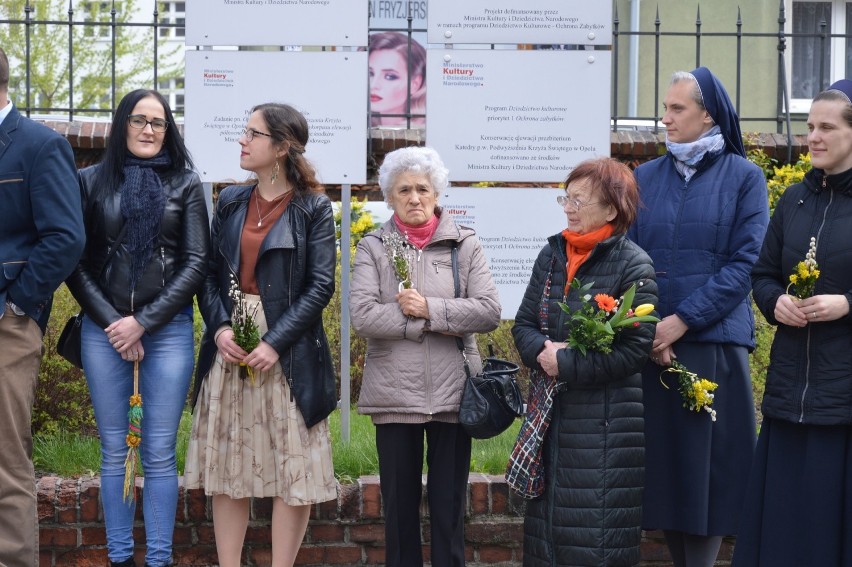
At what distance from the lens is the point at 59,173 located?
14.9 feet

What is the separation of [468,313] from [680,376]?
95 cm

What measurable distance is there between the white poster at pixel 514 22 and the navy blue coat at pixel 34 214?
2.27 metres

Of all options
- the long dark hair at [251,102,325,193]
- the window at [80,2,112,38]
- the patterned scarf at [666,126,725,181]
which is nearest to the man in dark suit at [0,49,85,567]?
the long dark hair at [251,102,325,193]

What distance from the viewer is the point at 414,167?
4812 mm

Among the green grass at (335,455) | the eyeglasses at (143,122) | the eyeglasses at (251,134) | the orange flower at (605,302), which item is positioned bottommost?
the green grass at (335,455)

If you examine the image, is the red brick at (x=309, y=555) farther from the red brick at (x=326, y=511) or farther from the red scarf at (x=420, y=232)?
the red scarf at (x=420, y=232)

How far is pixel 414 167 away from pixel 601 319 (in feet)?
3.71

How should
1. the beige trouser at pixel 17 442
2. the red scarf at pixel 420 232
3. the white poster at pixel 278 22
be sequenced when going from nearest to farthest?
1. the beige trouser at pixel 17 442
2. the red scarf at pixel 420 232
3. the white poster at pixel 278 22

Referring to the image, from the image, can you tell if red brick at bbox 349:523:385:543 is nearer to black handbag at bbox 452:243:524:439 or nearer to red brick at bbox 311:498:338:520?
red brick at bbox 311:498:338:520

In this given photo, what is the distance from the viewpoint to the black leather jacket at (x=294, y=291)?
471cm

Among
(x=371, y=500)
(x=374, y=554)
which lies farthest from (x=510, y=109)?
(x=374, y=554)

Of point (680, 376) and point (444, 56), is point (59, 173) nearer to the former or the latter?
point (444, 56)

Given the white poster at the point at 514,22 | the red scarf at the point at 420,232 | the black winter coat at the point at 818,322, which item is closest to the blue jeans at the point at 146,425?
the red scarf at the point at 420,232

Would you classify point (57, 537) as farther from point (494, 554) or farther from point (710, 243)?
point (710, 243)
